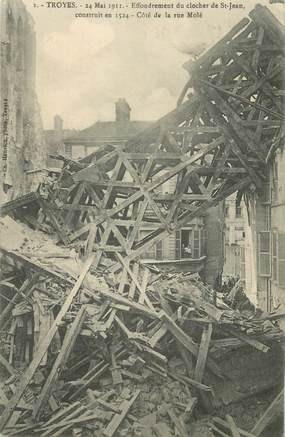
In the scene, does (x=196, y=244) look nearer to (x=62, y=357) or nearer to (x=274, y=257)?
(x=274, y=257)

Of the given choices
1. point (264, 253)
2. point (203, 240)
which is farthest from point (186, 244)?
point (264, 253)

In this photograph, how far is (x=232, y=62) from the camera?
7277mm

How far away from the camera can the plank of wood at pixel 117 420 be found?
566cm

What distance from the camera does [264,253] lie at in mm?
8133

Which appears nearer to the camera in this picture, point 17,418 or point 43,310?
point 17,418

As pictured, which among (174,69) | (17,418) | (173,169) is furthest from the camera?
(173,169)

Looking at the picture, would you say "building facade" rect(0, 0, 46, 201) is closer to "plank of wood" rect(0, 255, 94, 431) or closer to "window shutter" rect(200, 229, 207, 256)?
"plank of wood" rect(0, 255, 94, 431)

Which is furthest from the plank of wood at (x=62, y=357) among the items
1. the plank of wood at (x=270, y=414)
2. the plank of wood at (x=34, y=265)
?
the plank of wood at (x=270, y=414)

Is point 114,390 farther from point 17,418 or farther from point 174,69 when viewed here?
→ point 174,69

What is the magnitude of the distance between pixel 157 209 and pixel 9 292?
3.06 meters

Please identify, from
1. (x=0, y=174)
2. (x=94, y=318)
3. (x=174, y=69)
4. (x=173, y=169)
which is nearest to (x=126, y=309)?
(x=94, y=318)

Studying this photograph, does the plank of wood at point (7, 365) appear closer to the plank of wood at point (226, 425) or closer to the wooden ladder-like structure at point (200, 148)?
the wooden ladder-like structure at point (200, 148)

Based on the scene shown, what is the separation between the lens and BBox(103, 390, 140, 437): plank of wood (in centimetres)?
566

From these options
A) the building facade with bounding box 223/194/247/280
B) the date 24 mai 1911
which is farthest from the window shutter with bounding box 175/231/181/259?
the date 24 mai 1911
